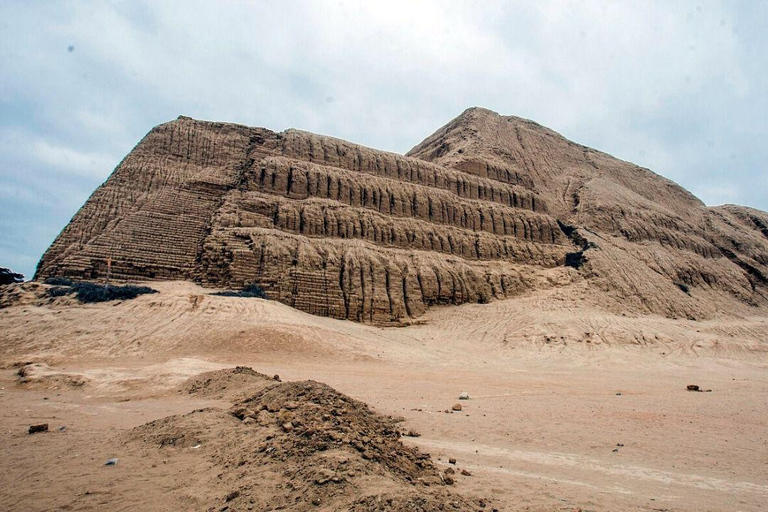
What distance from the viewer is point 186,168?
31406 millimetres

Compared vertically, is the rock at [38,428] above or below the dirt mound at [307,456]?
below

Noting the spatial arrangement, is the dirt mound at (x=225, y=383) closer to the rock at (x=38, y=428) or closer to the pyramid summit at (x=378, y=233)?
the rock at (x=38, y=428)

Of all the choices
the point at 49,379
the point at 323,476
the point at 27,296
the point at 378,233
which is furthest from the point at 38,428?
the point at 378,233

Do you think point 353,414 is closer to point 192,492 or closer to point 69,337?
point 192,492

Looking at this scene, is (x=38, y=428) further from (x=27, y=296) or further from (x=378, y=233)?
(x=378, y=233)

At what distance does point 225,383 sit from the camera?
1093 centimetres

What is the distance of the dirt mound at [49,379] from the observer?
38.6ft

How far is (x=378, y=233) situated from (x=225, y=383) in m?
20.8

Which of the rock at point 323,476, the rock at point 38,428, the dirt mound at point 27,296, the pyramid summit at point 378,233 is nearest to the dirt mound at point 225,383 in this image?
the rock at point 38,428

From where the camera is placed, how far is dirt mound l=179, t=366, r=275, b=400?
10.2 m

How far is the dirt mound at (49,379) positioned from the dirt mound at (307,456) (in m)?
6.47

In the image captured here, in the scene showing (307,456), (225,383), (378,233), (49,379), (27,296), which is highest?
(378,233)

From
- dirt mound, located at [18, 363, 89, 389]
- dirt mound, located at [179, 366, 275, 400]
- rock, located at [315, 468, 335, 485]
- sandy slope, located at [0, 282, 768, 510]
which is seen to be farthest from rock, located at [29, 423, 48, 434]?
rock, located at [315, 468, 335, 485]

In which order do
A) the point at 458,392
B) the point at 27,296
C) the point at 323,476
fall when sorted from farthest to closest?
the point at 27,296 → the point at 458,392 → the point at 323,476
